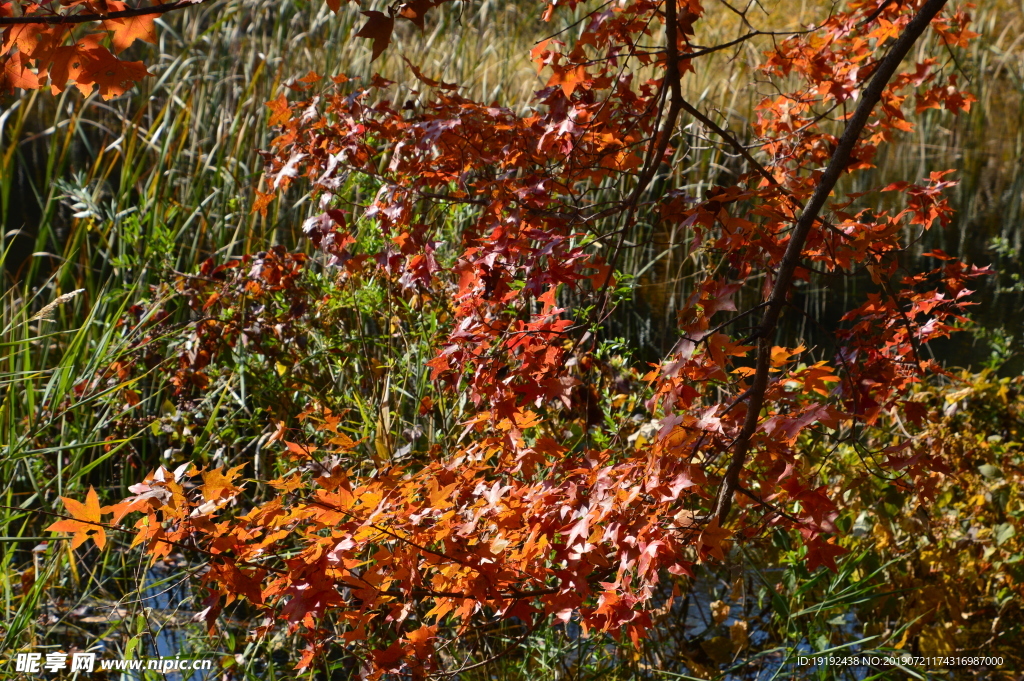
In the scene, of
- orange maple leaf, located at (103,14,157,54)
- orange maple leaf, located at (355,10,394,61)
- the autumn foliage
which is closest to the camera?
orange maple leaf, located at (355,10,394,61)

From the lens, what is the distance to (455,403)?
2.21 metres

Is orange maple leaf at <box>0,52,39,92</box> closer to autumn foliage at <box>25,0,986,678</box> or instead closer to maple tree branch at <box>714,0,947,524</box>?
autumn foliage at <box>25,0,986,678</box>

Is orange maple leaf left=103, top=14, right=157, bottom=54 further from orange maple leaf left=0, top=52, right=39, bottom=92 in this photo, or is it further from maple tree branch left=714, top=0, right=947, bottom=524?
maple tree branch left=714, top=0, right=947, bottom=524

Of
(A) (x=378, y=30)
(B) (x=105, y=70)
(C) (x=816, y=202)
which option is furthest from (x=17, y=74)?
(C) (x=816, y=202)

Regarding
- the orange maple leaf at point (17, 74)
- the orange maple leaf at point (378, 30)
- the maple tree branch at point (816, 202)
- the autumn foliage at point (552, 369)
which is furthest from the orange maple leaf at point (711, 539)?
the orange maple leaf at point (17, 74)

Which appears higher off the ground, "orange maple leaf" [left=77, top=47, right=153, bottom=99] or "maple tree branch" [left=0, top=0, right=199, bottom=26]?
"maple tree branch" [left=0, top=0, right=199, bottom=26]

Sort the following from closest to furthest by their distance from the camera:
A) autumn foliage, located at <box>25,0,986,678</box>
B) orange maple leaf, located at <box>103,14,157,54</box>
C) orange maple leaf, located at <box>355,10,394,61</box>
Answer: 1. orange maple leaf, located at <box>355,10,394,61</box>
2. orange maple leaf, located at <box>103,14,157,54</box>
3. autumn foliage, located at <box>25,0,986,678</box>

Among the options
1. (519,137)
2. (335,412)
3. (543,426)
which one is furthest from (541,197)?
(335,412)

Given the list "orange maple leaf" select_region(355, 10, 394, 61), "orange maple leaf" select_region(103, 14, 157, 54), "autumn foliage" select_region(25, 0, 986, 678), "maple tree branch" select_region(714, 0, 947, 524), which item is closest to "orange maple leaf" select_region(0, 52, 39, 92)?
"autumn foliage" select_region(25, 0, 986, 678)

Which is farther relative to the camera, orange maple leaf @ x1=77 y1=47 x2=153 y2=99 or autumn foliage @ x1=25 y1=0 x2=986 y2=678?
autumn foliage @ x1=25 y1=0 x2=986 y2=678

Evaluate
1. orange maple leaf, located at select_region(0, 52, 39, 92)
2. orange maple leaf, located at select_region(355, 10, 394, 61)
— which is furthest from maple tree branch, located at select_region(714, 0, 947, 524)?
orange maple leaf, located at select_region(0, 52, 39, 92)

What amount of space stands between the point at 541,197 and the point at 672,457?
23.4 inches

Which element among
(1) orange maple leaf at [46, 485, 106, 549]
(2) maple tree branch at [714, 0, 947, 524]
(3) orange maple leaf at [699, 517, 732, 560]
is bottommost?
(1) orange maple leaf at [46, 485, 106, 549]

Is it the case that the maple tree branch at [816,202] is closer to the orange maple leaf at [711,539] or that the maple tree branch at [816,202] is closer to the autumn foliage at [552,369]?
the autumn foliage at [552,369]
